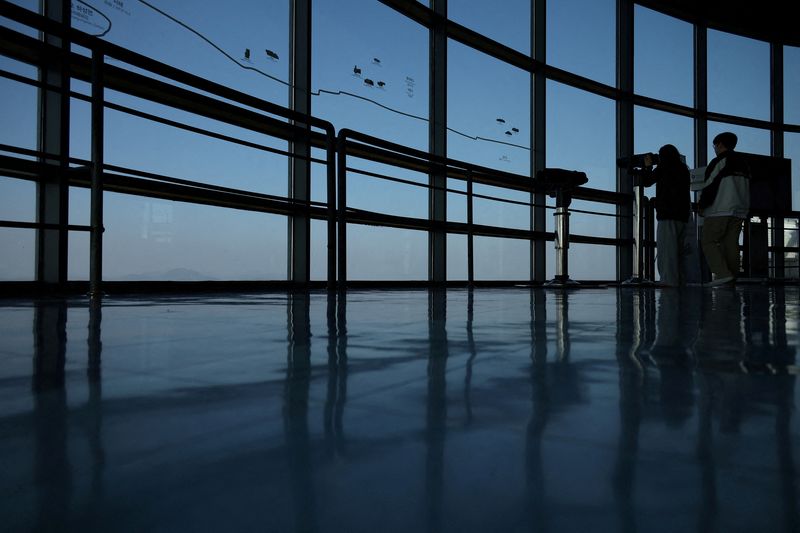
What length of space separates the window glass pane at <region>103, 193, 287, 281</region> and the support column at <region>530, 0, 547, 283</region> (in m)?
2.27

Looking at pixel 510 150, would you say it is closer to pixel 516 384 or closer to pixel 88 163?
pixel 88 163

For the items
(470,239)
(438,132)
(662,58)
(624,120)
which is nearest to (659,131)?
(624,120)

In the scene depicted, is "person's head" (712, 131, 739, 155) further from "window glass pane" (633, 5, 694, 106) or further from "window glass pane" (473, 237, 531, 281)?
"window glass pane" (633, 5, 694, 106)

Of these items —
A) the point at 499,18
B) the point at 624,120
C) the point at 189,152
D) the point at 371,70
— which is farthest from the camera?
the point at 624,120

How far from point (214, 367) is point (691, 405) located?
0.86 ft

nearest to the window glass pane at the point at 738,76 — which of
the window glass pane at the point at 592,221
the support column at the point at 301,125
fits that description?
the window glass pane at the point at 592,221

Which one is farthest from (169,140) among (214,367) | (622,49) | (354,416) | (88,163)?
(622,49)

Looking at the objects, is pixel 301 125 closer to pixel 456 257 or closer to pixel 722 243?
pixel 456 257

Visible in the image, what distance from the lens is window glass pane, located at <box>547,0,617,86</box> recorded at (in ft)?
15.6

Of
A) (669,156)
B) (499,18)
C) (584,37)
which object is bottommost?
(669,156)

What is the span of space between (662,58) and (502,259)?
111 inches

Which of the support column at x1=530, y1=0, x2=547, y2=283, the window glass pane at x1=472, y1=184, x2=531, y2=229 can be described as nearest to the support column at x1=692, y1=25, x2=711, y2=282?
the support column at x1=530, y1=0, x2=547, y2=283

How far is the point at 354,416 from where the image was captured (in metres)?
0.22

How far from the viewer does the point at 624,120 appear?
5.12 m
